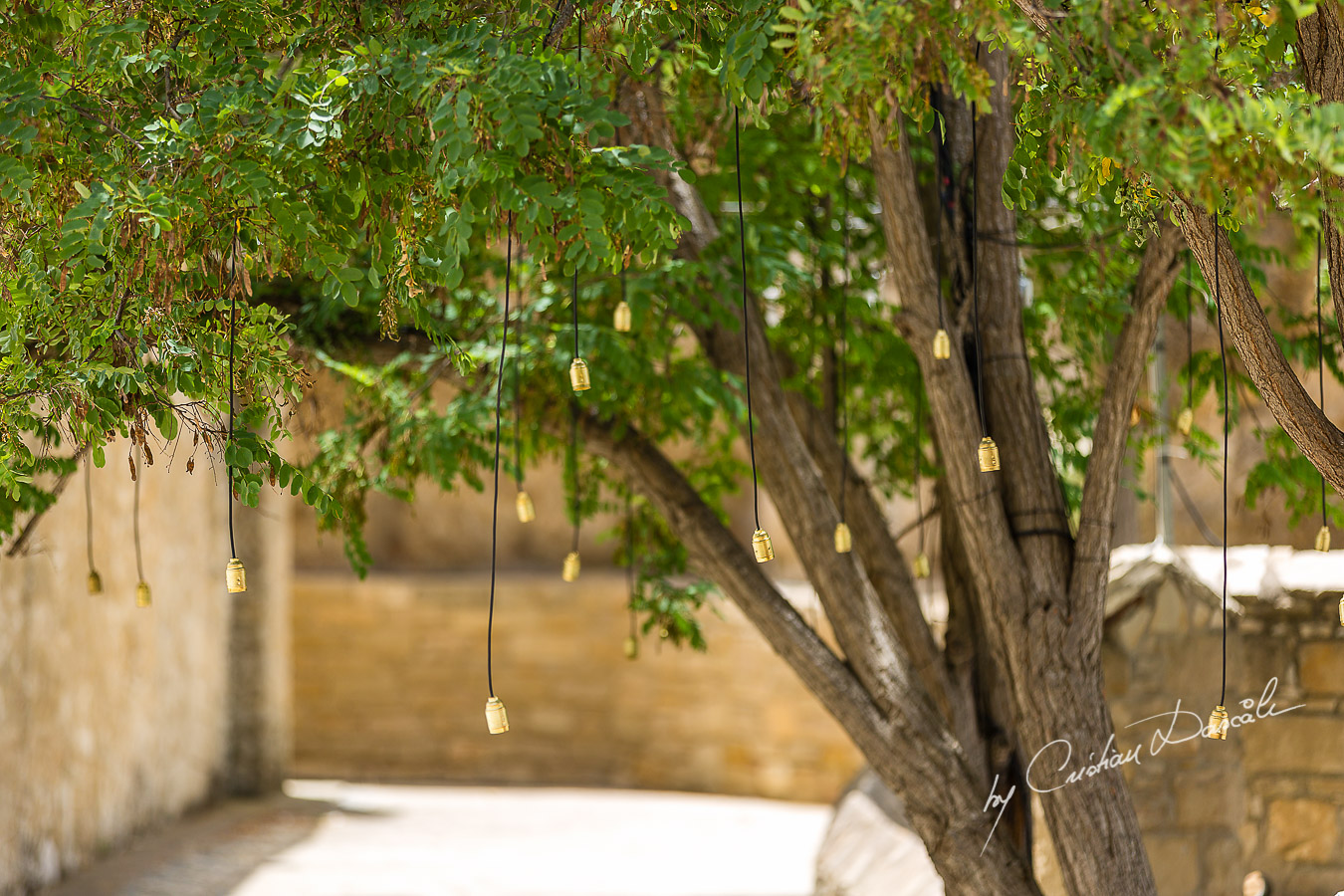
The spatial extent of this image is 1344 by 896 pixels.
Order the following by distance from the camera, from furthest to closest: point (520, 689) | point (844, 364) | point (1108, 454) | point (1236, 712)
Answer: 1. point (520, 689)
2. point (844, 364)
3. point (1236, 712)
4. point (1108, 454)

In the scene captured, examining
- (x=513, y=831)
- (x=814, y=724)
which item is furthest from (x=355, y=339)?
(x=814, y=724)

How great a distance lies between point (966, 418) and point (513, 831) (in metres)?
6.39

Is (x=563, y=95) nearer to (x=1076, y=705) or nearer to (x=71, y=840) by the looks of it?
(x=1076, y=705)

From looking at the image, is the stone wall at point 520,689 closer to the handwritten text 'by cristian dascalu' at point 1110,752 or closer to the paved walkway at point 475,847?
the paved walkway at point 475,847

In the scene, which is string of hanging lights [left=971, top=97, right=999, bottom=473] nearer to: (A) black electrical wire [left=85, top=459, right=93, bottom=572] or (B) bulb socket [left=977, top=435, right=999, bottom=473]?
(B) bulb socket [left=977, top=435, right=999, bottom=473]

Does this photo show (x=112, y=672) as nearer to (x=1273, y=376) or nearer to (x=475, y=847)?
(x=475, y=847)

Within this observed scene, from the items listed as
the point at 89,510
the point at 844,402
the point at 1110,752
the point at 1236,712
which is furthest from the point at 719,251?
the point at 89,510

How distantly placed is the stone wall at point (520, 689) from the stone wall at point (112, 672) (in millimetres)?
1619

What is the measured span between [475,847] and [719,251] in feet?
17.9

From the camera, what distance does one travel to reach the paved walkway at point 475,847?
7562 millimetres

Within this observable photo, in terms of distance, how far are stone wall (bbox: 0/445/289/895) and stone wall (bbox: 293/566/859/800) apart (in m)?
1.62

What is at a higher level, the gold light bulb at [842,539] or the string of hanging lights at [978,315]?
the string of hanging lights at [978,315]

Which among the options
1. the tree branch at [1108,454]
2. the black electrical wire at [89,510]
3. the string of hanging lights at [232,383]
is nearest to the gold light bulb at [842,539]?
the tree branch at [1108,454]

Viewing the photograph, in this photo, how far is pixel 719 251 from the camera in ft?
14.8
